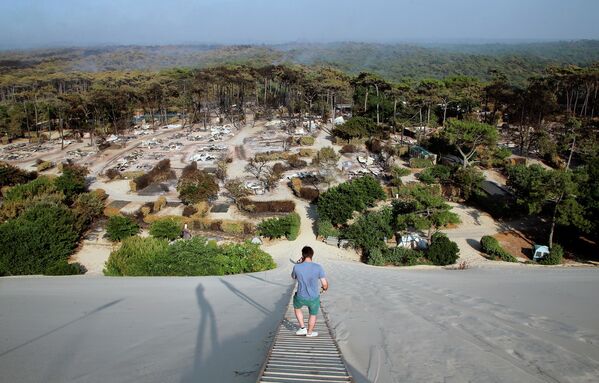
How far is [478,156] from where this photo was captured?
33344 millimetres

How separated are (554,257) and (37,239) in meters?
23.1

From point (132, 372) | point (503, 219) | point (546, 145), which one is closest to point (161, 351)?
point (132, 372)

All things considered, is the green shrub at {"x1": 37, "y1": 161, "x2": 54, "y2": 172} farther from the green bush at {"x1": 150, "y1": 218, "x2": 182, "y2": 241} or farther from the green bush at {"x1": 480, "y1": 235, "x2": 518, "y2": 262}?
the green bush at {"x1": 480, "y1": 235, "x2": 518, "y2": 262}

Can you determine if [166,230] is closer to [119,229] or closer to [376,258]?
[119,229]

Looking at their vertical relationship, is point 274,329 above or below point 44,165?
above

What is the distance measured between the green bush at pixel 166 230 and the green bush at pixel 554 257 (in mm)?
17567

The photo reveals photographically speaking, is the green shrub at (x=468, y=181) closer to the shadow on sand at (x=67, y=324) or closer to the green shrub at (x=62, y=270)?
the green shrub at (x=62, y=270)

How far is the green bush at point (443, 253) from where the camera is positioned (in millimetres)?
17609

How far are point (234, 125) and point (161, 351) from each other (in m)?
48.2

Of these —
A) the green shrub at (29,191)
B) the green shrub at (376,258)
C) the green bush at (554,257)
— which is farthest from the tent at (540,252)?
the green shrub at (29,191)

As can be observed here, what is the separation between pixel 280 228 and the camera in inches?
835

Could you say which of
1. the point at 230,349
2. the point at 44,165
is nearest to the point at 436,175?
the point at 230,349

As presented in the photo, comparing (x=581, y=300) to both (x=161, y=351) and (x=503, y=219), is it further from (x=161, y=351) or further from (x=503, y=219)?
(x=503, y=219)

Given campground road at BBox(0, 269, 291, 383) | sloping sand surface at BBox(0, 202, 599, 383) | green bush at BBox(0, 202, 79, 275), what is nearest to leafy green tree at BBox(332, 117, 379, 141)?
green bush at BBox(0, 202, 79, 275)
